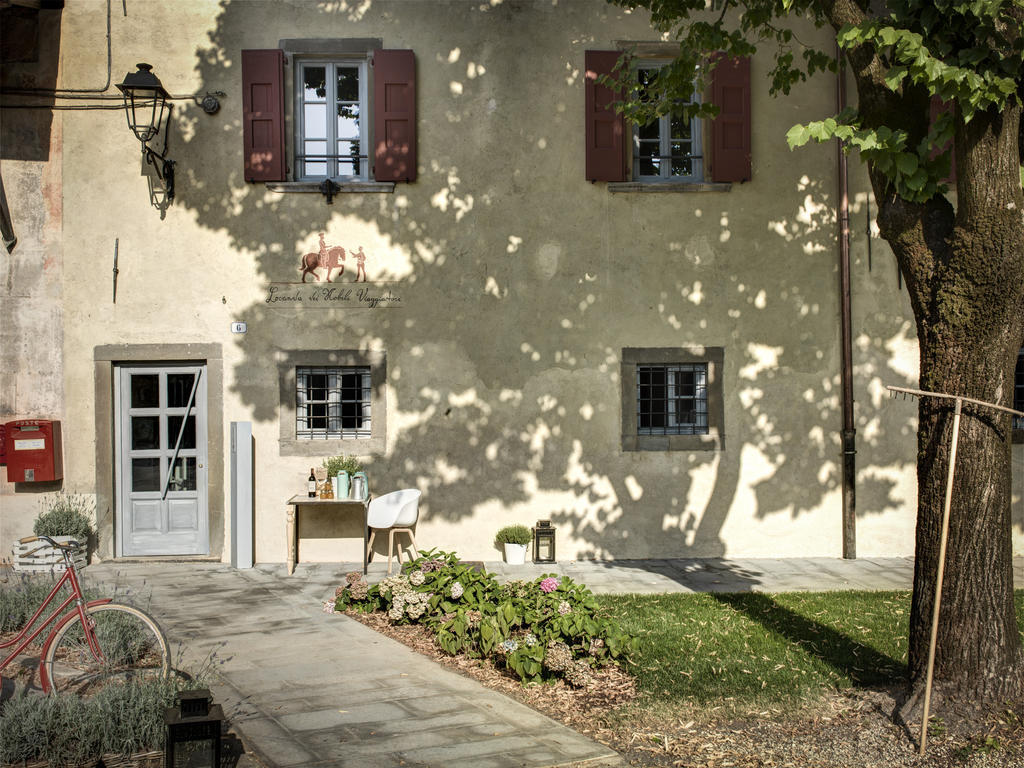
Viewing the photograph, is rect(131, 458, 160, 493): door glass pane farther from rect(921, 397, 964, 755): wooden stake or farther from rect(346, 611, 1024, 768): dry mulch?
rect(921, 397, 964, 755): wooden stake

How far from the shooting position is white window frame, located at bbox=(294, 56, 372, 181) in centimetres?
935

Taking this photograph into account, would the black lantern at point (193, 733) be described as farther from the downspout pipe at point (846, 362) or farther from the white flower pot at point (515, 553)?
the downspout pipe at point (846, 362)

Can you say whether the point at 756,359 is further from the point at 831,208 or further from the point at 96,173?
the point at 96,173

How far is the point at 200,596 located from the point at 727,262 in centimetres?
609

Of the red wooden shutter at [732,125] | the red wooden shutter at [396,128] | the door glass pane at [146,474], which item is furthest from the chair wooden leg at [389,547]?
the red wooden shutter at [732,125]

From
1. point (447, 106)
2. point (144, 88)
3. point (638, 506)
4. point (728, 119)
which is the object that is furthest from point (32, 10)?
point (638, 506)

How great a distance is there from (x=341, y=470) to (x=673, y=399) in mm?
3540

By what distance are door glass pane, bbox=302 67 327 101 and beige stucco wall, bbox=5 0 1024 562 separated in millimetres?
394

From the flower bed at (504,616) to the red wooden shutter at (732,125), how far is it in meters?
4.99

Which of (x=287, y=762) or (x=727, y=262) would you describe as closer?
(x=287, y=762)

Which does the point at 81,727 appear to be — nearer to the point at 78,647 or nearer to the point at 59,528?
the point at 78,647

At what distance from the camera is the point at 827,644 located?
6098 mm

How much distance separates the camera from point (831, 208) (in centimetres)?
945

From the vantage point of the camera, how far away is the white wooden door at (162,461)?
923 cm
